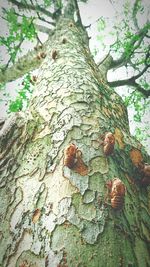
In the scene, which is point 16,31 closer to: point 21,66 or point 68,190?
point 21,66

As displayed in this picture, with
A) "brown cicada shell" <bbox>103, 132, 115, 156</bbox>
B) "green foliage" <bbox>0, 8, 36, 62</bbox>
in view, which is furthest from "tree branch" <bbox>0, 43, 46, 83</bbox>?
"brown cicada shell" <bbox>103, 132, 115, 156</bbox>

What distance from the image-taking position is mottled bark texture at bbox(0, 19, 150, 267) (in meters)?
1.13

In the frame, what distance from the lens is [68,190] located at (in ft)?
4.38

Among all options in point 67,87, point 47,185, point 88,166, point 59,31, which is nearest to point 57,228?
point 47,185

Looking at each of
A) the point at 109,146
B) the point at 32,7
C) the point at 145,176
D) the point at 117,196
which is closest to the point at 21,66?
the point at 32,7

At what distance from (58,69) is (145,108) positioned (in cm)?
639

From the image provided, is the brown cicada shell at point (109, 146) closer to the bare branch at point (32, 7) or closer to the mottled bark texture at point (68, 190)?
the mottled bark texture at point (68, 190)

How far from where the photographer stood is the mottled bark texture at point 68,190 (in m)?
1.13

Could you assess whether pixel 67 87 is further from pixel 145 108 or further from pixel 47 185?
pixel 145 108

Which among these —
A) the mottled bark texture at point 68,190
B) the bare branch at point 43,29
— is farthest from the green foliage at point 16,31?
the mottled bark texture at point 68,190

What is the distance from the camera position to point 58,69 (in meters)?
2.57

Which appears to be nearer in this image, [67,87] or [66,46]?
[67,87]

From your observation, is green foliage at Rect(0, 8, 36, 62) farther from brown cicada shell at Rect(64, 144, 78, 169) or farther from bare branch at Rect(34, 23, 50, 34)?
brown cicada shell at Rect(64, 144, 78, 169)

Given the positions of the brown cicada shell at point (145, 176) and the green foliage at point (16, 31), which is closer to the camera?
the brown cicada shell at point (145, 176)
